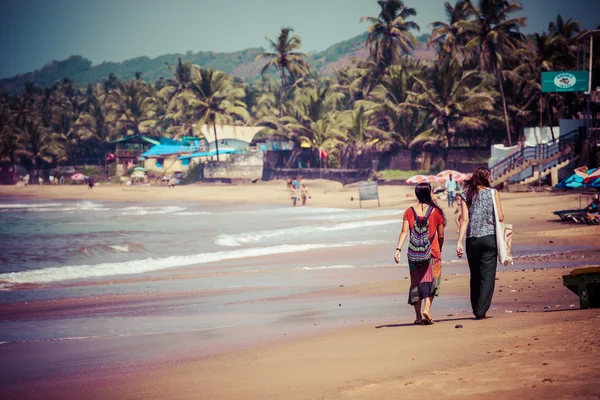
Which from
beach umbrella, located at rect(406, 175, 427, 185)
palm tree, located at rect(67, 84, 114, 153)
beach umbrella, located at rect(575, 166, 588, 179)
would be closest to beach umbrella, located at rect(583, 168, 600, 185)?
beach umbrella, located at rect(575, 166, 588, 179)

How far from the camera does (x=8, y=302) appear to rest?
39.2ft

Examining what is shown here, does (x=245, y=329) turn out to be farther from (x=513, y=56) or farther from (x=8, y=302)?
(x=513, y=56)

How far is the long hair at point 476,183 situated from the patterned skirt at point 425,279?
769mm

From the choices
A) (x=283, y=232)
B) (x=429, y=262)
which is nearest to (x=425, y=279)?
(x=429, y=262)

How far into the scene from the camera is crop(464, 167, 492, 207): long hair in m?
7.32

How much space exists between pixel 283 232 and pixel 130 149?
61265 millimetres

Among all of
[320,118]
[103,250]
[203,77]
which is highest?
[203,77]

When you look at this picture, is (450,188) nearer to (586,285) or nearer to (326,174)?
(586,285)

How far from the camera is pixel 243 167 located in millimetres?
66188

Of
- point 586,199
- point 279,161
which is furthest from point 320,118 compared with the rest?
point 586,199

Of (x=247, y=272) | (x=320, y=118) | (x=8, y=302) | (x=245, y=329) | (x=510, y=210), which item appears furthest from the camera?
(x=320, y=118)

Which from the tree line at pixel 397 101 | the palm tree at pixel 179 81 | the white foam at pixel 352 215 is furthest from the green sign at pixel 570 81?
the palm tree at pixel 179 81

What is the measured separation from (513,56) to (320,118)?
18.6 metres

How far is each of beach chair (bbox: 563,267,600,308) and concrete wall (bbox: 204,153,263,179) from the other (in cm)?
5889
